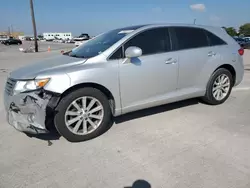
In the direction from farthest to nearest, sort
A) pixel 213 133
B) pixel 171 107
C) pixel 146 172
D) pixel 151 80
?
pixel 171 107 < pixel 151 80 < pixel 213 133 < pixel 146 172

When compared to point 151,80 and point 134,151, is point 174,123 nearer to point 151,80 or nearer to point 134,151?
point 151,80

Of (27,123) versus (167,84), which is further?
(167,84)

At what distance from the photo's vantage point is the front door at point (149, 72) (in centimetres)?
333

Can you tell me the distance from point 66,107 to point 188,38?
99.6 inches

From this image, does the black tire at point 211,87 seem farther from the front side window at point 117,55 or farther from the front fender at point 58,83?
the front fender at point 58,83

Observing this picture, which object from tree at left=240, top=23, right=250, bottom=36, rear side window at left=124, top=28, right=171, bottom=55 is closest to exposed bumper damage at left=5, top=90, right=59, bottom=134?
rear side window at left=124, top=28, right=171, bottom=55

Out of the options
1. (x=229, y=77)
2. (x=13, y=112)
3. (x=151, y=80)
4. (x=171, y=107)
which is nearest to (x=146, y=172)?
(x=151, y=80)

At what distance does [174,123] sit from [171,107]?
807 mm

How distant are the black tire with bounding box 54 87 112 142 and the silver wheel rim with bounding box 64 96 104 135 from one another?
5cm

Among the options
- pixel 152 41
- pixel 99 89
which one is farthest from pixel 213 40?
pixel 99 89

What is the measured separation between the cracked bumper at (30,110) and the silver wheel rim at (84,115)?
1.04 feet

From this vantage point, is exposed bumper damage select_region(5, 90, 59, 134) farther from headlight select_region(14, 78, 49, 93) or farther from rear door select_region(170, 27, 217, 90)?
rear door select_region(170, 27, 217, 90)

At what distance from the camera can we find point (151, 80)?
11.6 ft

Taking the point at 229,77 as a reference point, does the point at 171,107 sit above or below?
below
